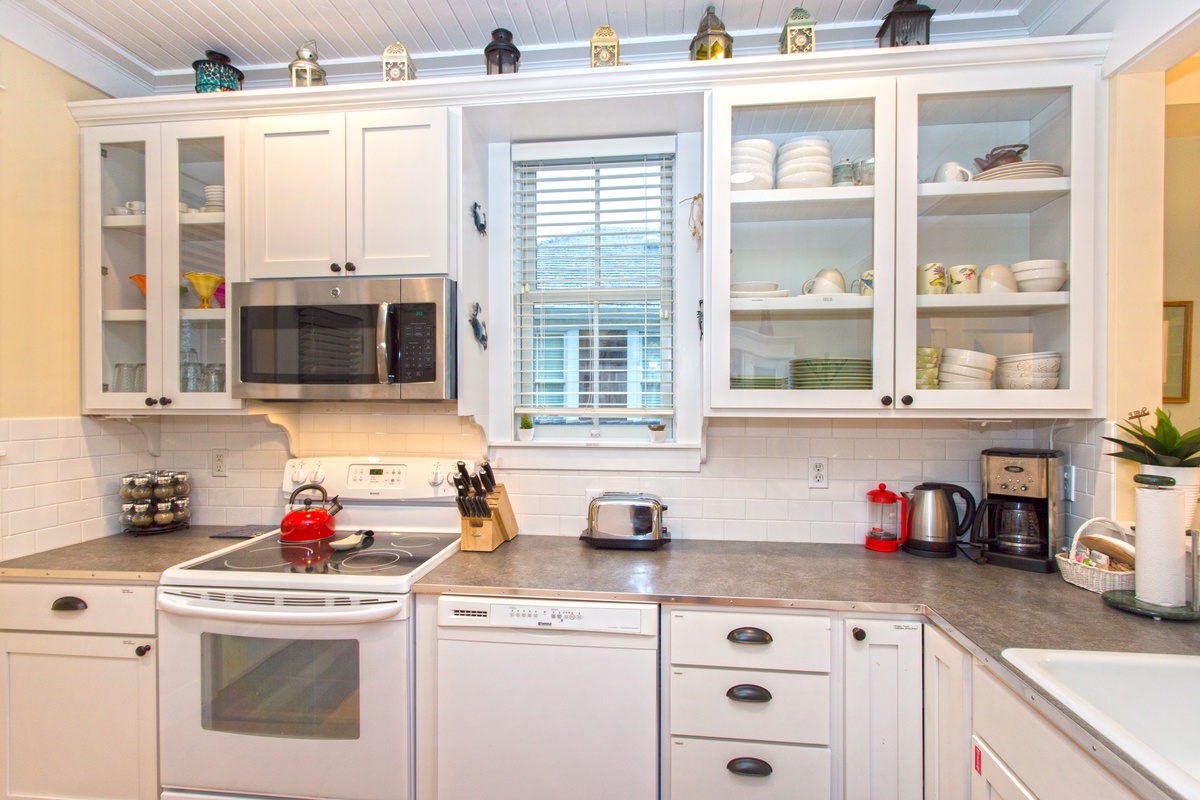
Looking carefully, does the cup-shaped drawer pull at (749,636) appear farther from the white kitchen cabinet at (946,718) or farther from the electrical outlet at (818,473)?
the electrical outlet at (818,473)

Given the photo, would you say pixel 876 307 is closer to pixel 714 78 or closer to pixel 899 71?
pixel 899 71

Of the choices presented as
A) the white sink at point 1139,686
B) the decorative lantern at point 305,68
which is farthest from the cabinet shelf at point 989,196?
the decorative lantern at point 305,68

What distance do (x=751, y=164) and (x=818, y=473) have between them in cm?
111

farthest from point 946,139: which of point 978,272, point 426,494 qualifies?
point 426,494

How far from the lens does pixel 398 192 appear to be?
1.84 m

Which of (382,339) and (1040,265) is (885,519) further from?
(382,339)

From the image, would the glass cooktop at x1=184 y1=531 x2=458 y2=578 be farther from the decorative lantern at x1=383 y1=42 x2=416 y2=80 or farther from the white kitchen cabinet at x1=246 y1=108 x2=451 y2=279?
the decorative lantern at x1=383 y1=42 x2=416 y2=80

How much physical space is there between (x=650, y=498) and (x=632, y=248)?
98cm

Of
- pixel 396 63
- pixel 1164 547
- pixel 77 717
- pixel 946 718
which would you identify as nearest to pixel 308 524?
pixel 77 717

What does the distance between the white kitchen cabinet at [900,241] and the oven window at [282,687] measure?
139cm

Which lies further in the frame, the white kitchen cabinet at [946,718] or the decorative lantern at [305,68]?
the decorative lantern at [305,68]

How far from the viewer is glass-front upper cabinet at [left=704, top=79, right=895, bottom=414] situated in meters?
1.66

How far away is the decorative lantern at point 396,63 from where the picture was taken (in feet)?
6.21

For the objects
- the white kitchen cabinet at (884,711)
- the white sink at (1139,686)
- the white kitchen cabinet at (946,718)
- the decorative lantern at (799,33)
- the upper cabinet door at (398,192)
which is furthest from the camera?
the upper cabinet door at (398,192)
